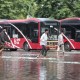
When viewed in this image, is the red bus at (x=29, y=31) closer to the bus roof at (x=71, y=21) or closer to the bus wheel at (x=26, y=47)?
the bus wheel at (x=26, y=47)

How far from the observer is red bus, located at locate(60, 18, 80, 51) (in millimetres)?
40594

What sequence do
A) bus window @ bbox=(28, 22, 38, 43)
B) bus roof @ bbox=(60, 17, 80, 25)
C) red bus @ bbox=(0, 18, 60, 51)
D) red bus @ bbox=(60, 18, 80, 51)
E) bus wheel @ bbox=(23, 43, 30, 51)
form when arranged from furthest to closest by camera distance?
bus wheel @ bbox=(23, 43, 30, 51)
bus window @ bbox=(28, 22, 38, 43)
red bus @ bbox=(0, 18, 60, 51)
bus roof @ bbox=(60, 17, 80, 25)
red bus @ bbox=(60, 18, 80, 51)

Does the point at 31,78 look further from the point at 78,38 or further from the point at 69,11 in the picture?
the point at 69,11

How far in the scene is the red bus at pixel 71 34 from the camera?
40.6 meters

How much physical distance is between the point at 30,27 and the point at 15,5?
15161 millimetres

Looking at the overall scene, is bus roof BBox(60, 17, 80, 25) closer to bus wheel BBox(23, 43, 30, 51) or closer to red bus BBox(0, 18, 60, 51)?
red bus BBox(0, 18, 60, 51)

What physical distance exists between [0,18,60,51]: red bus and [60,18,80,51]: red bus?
36.7 inches

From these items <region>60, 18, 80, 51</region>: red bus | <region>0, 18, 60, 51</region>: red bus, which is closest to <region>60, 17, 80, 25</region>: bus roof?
<region>60, 18, 80, 51</region>: red bus

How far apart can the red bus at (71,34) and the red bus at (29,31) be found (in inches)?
36.7

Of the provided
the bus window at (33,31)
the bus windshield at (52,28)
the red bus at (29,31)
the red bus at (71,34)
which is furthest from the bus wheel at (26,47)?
the red bus at (71,34)

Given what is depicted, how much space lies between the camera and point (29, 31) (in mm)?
41844

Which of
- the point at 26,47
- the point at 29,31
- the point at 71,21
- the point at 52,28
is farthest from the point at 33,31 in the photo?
the point at 71,21

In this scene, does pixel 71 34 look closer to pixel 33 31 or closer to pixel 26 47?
pixel 33 31

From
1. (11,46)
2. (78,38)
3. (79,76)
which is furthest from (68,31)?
(79,76)
